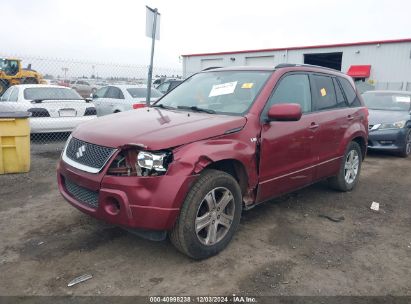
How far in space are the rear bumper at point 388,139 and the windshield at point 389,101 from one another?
100cm

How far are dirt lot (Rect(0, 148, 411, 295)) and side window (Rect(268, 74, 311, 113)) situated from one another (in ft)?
4.56

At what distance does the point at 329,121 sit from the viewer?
15.2ft

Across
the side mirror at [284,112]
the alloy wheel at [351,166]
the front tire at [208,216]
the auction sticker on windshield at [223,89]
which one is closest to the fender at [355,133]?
the alloy wheel at [351,166]

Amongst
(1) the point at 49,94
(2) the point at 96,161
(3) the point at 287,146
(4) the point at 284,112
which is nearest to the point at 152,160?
(2) the point at 96,161

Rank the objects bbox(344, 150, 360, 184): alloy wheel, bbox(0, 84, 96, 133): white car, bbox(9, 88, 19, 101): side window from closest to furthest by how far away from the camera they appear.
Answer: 1. bbox(344, 150, 360, 184): alloy wheel
2. bbox(0, 84, 96, 133): white car
3. bbox(9, 88, 19, 101): side window

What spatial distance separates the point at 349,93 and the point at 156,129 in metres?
3.42

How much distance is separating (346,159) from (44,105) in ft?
20.0

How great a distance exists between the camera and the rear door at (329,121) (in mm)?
4539

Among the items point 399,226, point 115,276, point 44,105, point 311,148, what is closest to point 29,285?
point 115,276

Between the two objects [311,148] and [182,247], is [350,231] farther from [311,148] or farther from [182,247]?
[182,247]

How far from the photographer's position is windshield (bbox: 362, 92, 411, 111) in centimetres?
890

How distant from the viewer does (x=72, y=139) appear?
12.0ft

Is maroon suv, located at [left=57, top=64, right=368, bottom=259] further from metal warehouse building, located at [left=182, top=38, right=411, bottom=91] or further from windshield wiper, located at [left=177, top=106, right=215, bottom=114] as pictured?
metal warehouse building, located at [left=182, top=38, right=411, bottom=91]

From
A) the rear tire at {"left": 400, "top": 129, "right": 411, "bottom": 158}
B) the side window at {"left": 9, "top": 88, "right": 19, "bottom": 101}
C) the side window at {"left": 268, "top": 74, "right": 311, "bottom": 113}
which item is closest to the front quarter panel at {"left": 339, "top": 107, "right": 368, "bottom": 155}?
the side window at {"left": 268, "top": 74, "right": 311, "bottom": 113}
